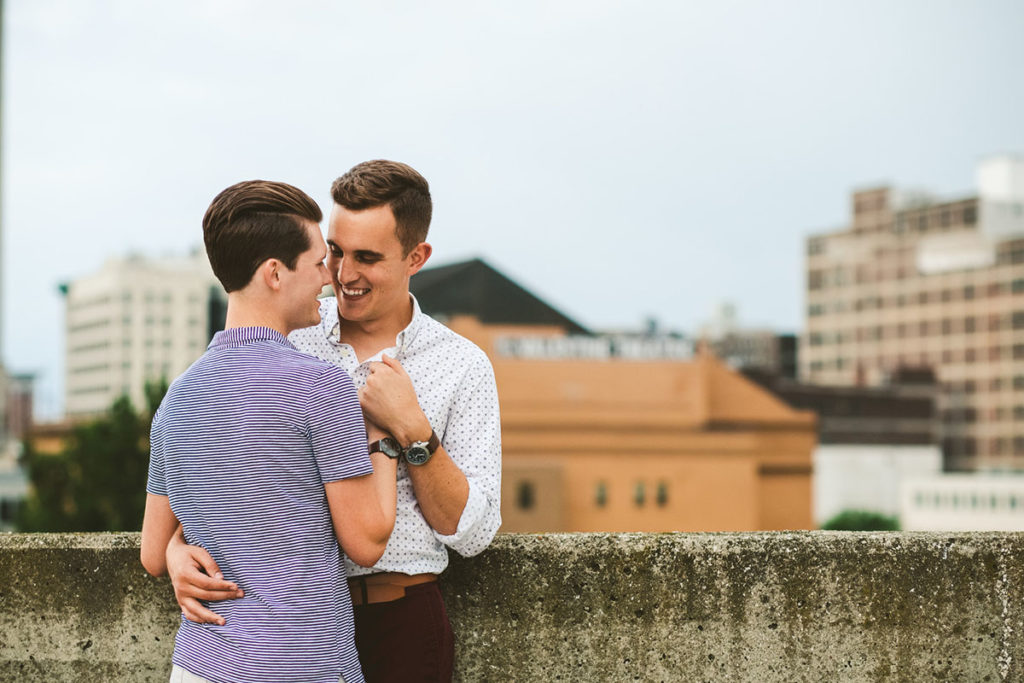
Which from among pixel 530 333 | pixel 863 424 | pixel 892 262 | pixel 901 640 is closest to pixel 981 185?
pixel 892 262

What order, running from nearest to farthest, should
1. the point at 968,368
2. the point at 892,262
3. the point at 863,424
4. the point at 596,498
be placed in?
the point at 596,498 → the point at 863,424 → the point at 968,368 → the point at 892,262

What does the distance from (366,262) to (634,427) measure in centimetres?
7083

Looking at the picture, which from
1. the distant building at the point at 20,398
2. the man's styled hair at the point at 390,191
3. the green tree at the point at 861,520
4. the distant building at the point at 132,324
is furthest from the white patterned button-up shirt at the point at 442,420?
the distant building at the point at 20,398

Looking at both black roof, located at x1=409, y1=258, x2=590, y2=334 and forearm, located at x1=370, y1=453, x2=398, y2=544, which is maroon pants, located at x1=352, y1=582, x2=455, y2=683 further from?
black roof, located at x1=409, y1=258, x2=590, y2=334

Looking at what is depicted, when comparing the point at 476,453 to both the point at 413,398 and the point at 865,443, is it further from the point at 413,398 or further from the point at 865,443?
the point at 865,443

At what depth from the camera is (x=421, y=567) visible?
282cm

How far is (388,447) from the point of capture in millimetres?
2631

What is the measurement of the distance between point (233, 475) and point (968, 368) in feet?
403

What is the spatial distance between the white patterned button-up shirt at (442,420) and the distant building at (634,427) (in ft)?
213

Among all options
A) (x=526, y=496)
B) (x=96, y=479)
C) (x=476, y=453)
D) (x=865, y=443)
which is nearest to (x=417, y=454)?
(x=476, y=453)

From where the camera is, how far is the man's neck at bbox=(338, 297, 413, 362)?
294cm

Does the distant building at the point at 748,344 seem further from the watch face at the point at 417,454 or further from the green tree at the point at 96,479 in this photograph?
the watch face at the point at 417,454

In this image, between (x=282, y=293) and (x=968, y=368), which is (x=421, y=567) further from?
(x=968, y=368)

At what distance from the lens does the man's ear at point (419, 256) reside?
9.48 feet
